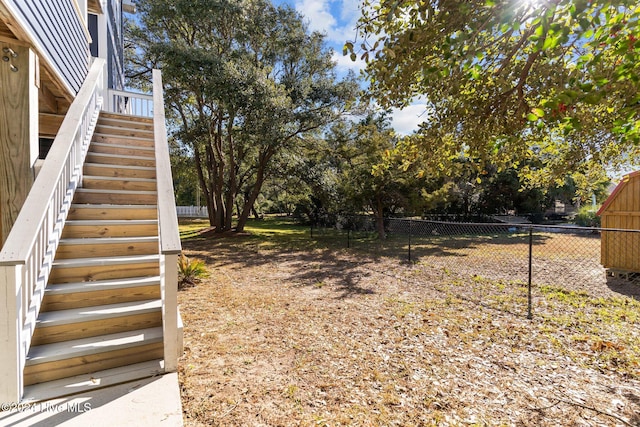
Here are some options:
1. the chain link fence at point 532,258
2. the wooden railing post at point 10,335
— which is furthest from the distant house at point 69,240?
the chain link fence at point 532,258

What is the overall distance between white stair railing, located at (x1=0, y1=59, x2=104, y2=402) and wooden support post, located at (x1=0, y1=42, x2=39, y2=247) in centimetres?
32

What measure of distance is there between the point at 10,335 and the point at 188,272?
390 centimetres

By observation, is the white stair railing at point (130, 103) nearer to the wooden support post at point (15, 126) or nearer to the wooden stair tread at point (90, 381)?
the wooden support post at point (15, 126)

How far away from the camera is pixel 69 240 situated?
3076 millimetres

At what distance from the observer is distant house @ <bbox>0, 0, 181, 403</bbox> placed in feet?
6.98

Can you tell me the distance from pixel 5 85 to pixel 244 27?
1000 cm

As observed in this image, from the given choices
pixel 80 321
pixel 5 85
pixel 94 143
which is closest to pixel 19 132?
pixel 5 85

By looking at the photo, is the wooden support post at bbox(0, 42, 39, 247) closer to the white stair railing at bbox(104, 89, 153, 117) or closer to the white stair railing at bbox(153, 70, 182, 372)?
the white stair railing at bbox(153, 70, 182, 372)

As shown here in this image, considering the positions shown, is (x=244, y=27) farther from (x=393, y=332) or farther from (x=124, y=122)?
(x=393, y=332)

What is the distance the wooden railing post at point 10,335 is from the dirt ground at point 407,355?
1073mm

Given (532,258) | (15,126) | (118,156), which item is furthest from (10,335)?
(532,258)

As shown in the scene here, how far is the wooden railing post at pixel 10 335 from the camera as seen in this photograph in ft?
6.01

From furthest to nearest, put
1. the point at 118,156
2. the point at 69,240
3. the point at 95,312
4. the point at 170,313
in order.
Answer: the point at 118,156 → the point at 69,240 → the point at 95,312 → the point at 170,313

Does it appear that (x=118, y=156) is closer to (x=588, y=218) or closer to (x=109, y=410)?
(x=109, y=410)
